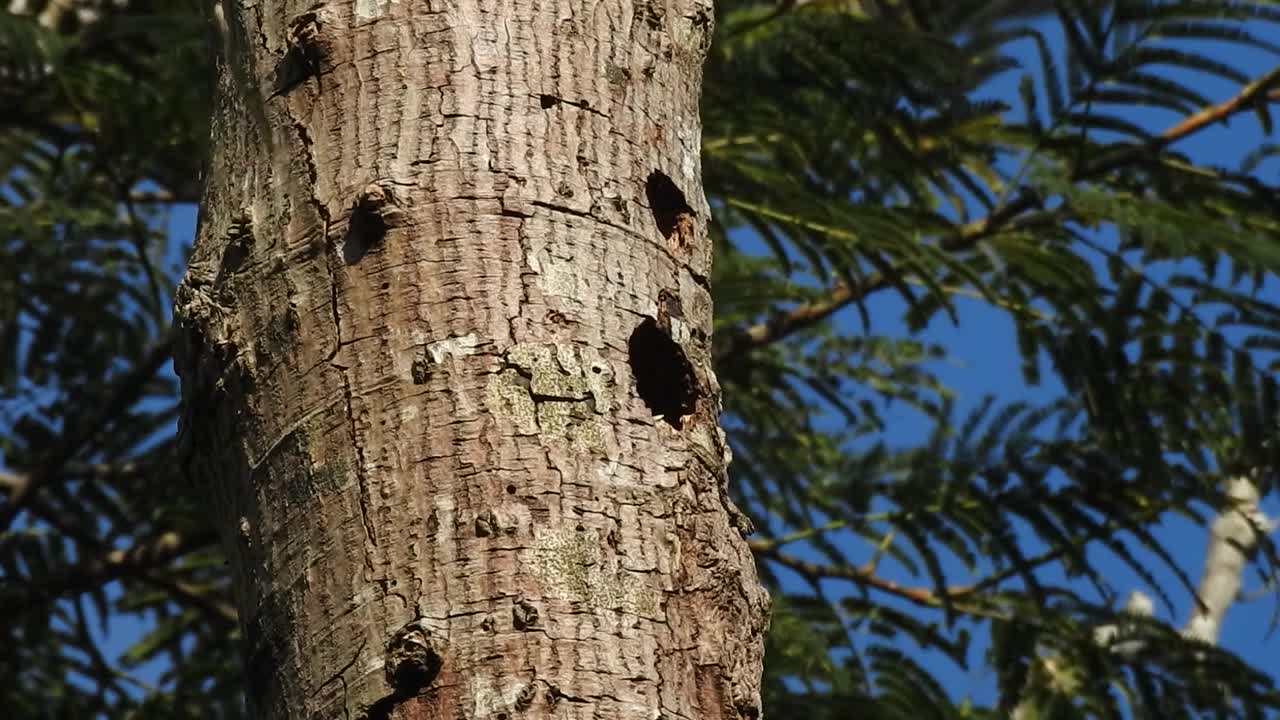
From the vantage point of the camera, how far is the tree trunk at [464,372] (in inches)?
71.9

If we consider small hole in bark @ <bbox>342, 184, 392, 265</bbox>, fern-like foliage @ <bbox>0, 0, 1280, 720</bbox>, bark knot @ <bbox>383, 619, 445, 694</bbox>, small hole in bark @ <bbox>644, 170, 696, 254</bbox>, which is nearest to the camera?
bark knot @ <bbox>383, 619, 445, 694</bbox>

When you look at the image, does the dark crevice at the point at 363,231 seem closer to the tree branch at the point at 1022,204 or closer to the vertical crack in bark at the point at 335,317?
the vertical crack in bark at the point at 335,317

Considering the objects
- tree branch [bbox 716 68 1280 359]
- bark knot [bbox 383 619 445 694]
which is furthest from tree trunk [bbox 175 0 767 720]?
tree branch [bbox 716 68 1280 359]

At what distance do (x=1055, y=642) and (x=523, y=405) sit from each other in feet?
11.1

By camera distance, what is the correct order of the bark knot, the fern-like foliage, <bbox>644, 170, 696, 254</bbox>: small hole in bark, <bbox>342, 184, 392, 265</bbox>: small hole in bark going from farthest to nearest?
the fern-like foliage
<bbox>644, 170, 696, 254</bbox>: small hole in bark
<bbox>342, 184, 392, 265</bbox>: small hole in bark
the bark knot

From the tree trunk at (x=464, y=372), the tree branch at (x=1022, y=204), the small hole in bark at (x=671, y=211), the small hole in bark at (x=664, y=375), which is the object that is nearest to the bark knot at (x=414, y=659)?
the tree trunk at (x=464, y=372)

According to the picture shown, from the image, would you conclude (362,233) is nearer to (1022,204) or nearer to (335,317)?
(335,317)

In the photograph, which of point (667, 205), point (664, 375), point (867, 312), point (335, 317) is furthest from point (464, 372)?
point (867, 312)

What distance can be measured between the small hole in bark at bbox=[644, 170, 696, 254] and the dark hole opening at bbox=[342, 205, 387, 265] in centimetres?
32

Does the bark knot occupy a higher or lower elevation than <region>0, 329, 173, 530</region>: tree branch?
lower

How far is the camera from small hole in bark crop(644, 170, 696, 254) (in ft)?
7.13

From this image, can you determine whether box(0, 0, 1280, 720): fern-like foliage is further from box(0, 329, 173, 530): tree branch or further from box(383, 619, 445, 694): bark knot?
box(383, 619, 445, 694): bark knot

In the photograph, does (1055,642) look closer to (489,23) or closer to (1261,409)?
(1261,409)

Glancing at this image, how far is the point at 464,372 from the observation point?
1926mm
